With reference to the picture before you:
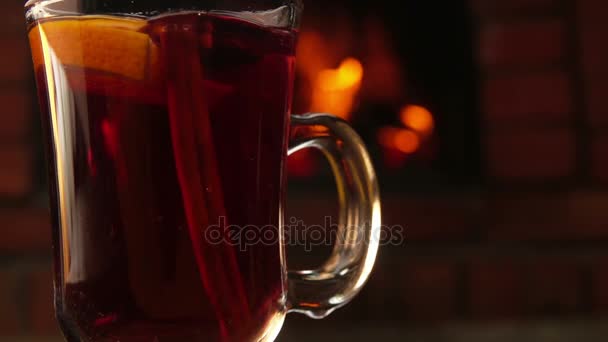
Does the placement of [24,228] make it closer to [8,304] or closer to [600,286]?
[8,304]

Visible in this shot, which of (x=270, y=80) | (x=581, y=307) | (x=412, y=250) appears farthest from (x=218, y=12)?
(x=581, y=307)

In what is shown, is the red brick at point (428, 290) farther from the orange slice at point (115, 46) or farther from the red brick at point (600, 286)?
the orange slice at point (115, 46)

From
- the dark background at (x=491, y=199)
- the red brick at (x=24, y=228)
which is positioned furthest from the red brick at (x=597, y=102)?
the red brick at (x=24, y=228)

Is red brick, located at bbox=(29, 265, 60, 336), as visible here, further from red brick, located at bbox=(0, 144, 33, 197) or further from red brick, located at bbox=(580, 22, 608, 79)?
red brick, located at bbox=(580, 22, 608, 79)

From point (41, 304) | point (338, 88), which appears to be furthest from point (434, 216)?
point (41, 304)

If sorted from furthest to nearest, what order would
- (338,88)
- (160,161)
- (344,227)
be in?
1. (338,88)
2. (344,227)
3. (160,161)

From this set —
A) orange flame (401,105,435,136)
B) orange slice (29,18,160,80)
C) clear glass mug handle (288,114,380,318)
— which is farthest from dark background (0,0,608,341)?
orange slice (29,18,160,80)
